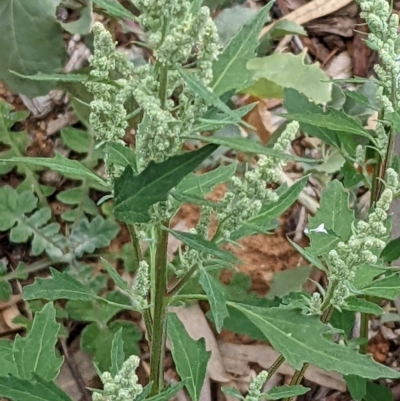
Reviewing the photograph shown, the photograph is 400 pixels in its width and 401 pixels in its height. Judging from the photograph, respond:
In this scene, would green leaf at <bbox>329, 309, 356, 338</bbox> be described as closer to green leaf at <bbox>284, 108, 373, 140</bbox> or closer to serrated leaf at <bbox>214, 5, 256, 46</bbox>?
green leaf at <bbox>284, 108, 373, 140</bbox>

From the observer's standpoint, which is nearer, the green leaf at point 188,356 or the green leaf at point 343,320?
the green leaf at point 188,356

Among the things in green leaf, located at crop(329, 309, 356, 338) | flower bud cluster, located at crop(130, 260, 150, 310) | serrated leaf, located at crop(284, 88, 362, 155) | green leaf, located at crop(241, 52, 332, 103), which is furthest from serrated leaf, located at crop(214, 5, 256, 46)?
Result: flower bud cluster, located at crop(130, 260, 150, 310)

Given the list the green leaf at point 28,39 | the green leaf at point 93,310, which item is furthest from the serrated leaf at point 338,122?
the green leaf at point 28,39

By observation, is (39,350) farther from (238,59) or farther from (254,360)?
(254,360)

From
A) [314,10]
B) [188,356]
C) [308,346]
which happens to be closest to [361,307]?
[308,346]

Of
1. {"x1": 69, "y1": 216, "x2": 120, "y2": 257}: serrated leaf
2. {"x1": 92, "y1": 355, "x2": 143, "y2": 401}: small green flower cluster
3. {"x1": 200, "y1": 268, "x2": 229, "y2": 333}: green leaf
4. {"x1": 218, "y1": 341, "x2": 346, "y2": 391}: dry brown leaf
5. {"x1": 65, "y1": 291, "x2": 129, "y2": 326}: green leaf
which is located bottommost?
{"x1": 218, "y1": 341, "x2": 346, "y2": 391}: dry brown leaf

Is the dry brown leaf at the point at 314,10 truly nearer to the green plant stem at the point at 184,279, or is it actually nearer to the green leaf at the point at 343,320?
the green leaf at the point at 343,320
